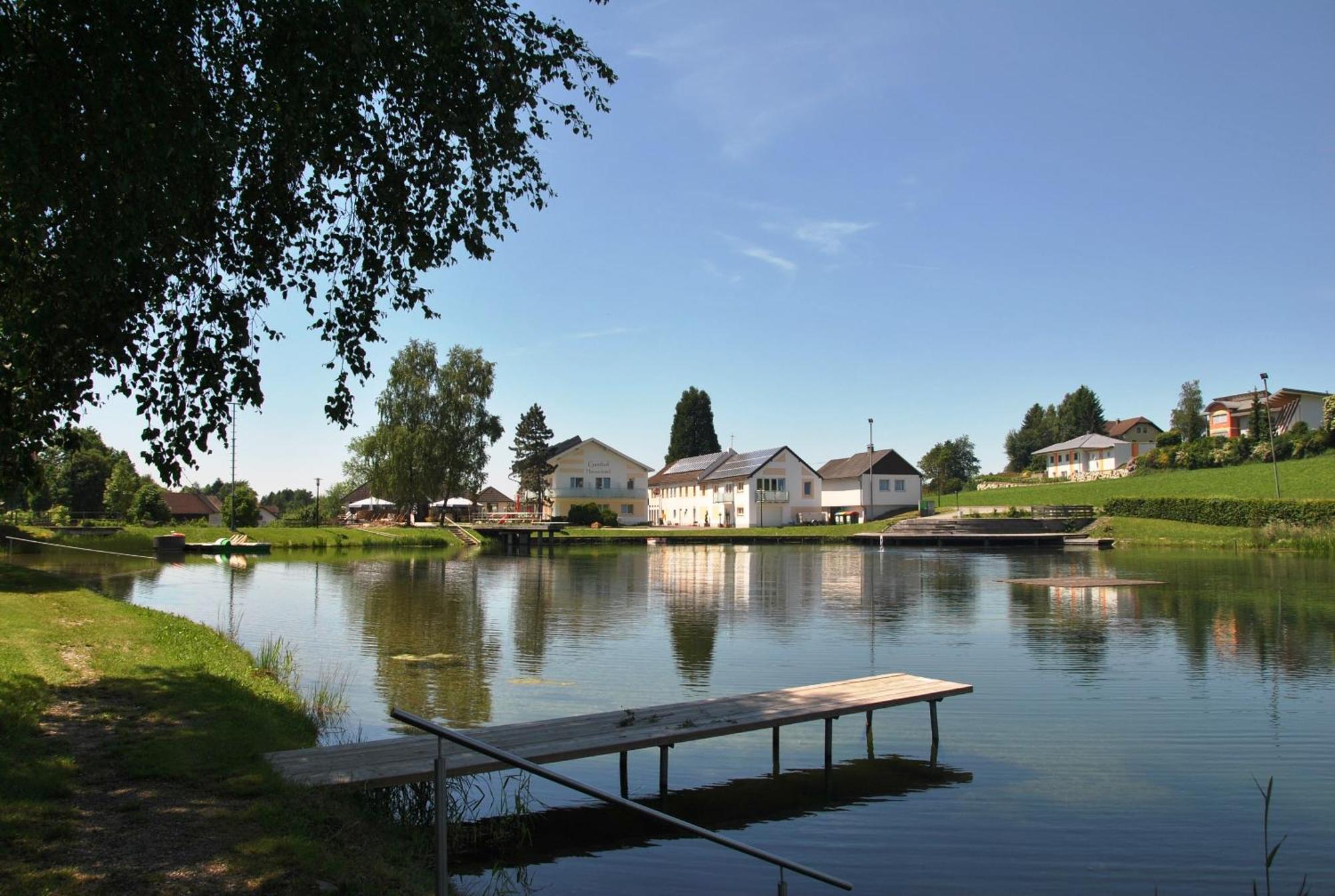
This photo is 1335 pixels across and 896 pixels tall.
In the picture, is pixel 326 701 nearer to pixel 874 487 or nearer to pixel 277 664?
pixel 277 664

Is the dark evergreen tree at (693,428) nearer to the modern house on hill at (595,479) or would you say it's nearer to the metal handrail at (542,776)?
the modern house on hill at (595,479)

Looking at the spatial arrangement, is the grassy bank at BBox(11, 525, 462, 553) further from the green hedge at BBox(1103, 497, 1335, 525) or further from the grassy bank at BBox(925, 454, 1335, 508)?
the green hedge at BBox(1103, 497, 1335, 525)

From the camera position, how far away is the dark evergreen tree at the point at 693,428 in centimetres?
10969

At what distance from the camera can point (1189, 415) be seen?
103 metres

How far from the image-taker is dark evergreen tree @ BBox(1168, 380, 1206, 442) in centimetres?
10106

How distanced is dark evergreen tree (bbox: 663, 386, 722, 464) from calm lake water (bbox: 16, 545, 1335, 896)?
251 ft

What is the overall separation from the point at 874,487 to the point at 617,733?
234ft

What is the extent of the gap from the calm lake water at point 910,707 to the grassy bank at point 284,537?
21783 millimetres

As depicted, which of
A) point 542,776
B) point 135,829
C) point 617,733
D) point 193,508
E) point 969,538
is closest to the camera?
point 542,776

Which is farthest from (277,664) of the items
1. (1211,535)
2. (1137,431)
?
(1137,431)

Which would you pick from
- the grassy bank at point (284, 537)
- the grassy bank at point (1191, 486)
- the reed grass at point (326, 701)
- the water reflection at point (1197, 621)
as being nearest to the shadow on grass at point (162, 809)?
the reed grass at point (326, 701)

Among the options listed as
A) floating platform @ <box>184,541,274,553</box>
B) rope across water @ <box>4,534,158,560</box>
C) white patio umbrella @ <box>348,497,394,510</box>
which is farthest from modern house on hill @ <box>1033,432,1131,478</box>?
rope across water @ <box>4,534,158,560</box>

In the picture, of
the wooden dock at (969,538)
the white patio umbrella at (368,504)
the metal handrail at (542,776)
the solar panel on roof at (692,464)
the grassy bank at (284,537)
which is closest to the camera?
the metal handrail at (542,776)

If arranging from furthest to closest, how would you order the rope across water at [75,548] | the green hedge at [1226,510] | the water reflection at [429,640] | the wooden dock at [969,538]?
1. the wooden dock at [969,538]
2. the green hedge at [1226,510]
3. the rope across water at [75,548]
4. the water reflection at [429,640]
